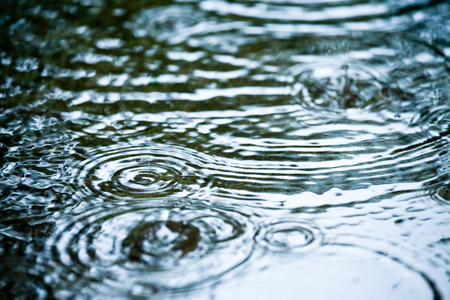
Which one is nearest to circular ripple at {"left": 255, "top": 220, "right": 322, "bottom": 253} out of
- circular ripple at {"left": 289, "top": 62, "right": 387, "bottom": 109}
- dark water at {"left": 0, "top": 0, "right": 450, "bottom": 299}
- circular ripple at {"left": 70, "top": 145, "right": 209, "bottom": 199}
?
dark water at {"left": 0, "top": 0, "right": 450, "bottom": 299}

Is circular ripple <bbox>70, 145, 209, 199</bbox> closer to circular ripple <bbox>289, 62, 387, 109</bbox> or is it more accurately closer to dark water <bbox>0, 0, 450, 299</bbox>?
dark water <bbox>0, 0, 450, 299</bbox>

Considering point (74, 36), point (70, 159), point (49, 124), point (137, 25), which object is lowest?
point (70, 159)

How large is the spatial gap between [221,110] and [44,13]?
151 cm

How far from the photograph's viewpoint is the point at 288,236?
1.48m

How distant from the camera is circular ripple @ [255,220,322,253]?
1.44 metres

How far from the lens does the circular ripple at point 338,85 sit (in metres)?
2.19

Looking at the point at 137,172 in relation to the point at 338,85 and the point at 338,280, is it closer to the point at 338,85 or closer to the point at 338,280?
the point at 338,280

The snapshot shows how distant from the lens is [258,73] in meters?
2.42

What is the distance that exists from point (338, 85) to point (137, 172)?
1037mm

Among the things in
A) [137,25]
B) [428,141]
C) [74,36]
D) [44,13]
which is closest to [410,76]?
[428,141]

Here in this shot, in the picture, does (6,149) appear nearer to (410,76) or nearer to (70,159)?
(70,159)

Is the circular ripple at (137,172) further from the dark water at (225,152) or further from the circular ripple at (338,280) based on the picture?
the circular ripple at (338,280)

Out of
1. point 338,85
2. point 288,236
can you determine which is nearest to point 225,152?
point 288,236

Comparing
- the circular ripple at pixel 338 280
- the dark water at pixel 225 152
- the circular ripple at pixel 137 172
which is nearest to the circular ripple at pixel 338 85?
the dark water at pixel 225 152
